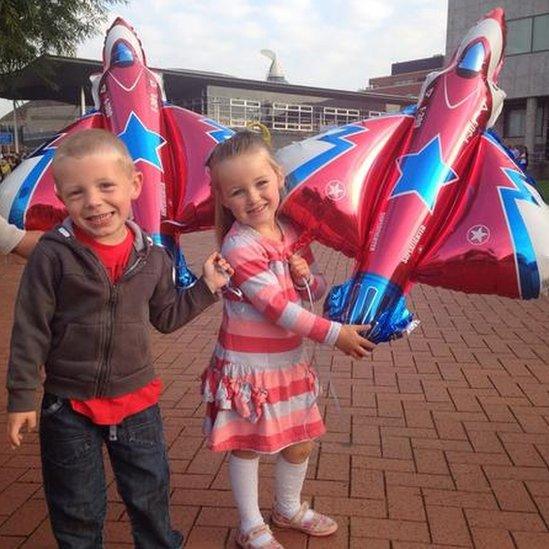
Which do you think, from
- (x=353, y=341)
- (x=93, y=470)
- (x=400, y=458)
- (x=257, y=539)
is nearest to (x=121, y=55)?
(x=353, y=341)

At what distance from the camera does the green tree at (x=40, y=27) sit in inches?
299

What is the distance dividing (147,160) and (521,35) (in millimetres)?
31652

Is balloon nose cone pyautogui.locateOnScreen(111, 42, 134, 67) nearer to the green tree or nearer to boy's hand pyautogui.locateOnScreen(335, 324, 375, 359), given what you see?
boy's hand pyautogui.locateOnScreen(335, 324, 375, 359)

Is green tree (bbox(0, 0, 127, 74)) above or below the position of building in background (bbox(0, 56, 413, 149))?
below

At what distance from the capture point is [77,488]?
1969 mm

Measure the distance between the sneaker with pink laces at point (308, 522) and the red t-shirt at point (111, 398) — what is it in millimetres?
923

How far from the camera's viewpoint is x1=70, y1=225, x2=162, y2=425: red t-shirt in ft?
6.27

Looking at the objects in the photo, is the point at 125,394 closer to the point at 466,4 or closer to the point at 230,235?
the point at 230,235

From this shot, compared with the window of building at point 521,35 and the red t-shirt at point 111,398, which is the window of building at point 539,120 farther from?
the red t-shirt at point 111,398

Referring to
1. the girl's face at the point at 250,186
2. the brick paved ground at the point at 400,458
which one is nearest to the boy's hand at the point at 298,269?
the girl's face at the point at 250,186

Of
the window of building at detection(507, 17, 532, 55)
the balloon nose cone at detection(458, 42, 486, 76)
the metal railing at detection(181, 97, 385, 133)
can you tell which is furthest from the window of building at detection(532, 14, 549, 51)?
the balloon nose cone at detection(458, 42, 486, 76)

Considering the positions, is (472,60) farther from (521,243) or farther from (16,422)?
(16,422)

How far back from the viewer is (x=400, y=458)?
3.21m

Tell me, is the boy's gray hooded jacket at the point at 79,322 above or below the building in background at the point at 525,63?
below
